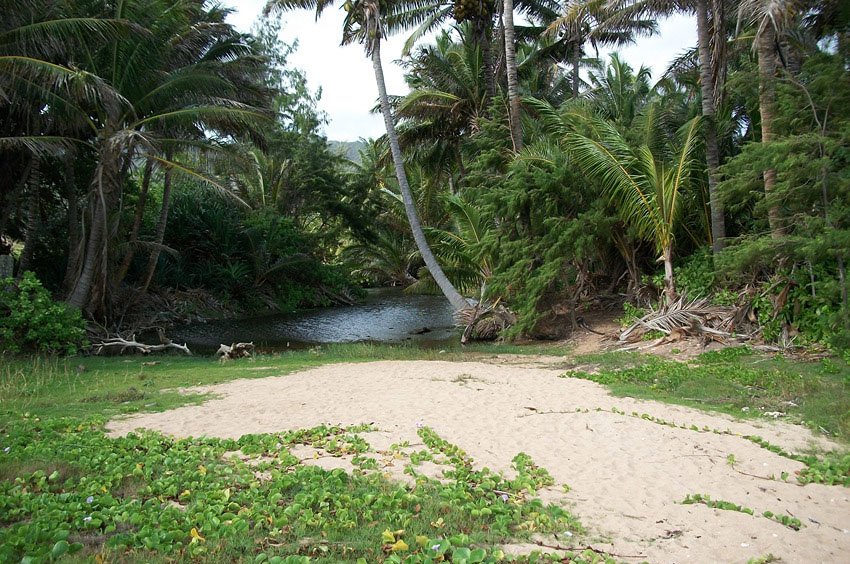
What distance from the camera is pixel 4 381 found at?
9.88m

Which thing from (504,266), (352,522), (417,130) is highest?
(417,130)

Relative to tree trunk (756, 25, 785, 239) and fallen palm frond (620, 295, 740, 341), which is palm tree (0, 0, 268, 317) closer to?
fallen palm frond (620, 295, 740, 341)

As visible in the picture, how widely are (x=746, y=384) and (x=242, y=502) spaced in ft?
25.8

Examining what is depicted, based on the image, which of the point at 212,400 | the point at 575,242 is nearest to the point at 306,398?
the point at 212,400

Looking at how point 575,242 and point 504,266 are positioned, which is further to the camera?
point 504,266

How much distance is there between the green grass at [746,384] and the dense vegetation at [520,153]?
1.11 m

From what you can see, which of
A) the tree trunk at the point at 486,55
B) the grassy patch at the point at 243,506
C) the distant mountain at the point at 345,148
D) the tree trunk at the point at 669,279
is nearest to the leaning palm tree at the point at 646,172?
the tree trunk at the point at 669,279

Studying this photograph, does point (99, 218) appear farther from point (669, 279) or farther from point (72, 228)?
point (669, 279)

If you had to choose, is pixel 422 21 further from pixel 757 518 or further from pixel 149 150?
pixel 757 518

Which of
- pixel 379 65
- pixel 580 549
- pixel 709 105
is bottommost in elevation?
pixel 580 549

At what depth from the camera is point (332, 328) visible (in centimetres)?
2248

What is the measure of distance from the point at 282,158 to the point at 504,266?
1924 cm

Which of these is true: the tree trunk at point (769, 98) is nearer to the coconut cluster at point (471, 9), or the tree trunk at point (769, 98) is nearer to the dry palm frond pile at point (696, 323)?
the dry palm frond pile at point (696, 323)

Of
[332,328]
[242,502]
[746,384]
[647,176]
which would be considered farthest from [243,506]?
[332,328]
